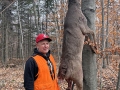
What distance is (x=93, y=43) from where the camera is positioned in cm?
374

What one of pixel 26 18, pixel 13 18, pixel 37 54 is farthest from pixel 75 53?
pixel 26 18

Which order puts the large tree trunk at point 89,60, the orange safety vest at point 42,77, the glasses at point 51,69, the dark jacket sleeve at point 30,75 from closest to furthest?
the dark jacket sleeve at point 30,75, the orange safety vest at point 42,77, the glasses at point 51,69, the large tree trunk at point 89,60

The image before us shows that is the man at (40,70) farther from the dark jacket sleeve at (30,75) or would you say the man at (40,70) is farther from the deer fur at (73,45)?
the deer fur at (73,45)

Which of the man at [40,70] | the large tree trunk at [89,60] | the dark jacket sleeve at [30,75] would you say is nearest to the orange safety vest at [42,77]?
the man at [40,70]

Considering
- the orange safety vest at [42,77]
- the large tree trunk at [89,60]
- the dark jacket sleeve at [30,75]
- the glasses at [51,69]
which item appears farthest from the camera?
the large tree trunk at [89,60]

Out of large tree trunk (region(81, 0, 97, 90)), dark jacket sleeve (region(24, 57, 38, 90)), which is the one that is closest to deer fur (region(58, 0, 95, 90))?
large tree trunk (region(81, 0, 97, 90))

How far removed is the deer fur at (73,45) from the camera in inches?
130

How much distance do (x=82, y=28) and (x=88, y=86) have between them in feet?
3.79

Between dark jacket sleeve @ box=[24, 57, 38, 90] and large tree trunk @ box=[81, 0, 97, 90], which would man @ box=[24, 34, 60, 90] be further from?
large tree trunk @ box=[81, 0, 97, 90]

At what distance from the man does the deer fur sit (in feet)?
0.74

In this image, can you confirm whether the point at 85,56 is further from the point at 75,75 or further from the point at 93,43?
the point at 75,75

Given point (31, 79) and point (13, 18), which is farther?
point (13, 18)

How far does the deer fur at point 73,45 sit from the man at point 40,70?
22 cm

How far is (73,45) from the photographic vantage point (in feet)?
11.1
